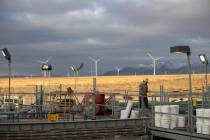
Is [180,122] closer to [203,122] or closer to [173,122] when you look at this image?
[173,122]

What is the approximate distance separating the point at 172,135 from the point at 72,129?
394 cm

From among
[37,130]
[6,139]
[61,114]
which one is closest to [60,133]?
[37,130]

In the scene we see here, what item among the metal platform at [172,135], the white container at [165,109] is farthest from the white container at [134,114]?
the white container at [165,109]

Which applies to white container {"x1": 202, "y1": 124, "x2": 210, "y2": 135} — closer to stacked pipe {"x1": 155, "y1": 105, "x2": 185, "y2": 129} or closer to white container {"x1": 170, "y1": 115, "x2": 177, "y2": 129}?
stacked pipe {"x1": 155, "y1": 105, "x2": 185, "y2": 129}

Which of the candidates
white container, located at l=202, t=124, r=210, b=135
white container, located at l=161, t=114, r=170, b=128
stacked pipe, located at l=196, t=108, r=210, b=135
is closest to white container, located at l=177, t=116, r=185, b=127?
white container, located at l=161, t=114, r=170, b=128

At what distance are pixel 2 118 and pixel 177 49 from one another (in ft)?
27.5

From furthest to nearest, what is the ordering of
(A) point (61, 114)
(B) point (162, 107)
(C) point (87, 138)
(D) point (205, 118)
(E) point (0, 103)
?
(E) point (0, 103) → (A) point (61, 114) → (C) point (87, 138) → (B) point (162, 107) → (D) point (205, 118)

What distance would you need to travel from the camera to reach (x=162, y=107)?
16.7m

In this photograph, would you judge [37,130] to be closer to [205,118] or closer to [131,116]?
[131,116]

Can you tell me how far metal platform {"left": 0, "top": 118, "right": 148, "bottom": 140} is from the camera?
55.9 ft

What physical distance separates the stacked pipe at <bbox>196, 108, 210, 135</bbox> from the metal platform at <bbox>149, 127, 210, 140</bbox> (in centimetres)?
18

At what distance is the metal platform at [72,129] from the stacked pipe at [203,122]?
3.52m

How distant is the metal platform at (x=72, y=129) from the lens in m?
17.0

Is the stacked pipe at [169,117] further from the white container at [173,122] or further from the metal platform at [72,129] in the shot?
the metal platform at [72,129]
